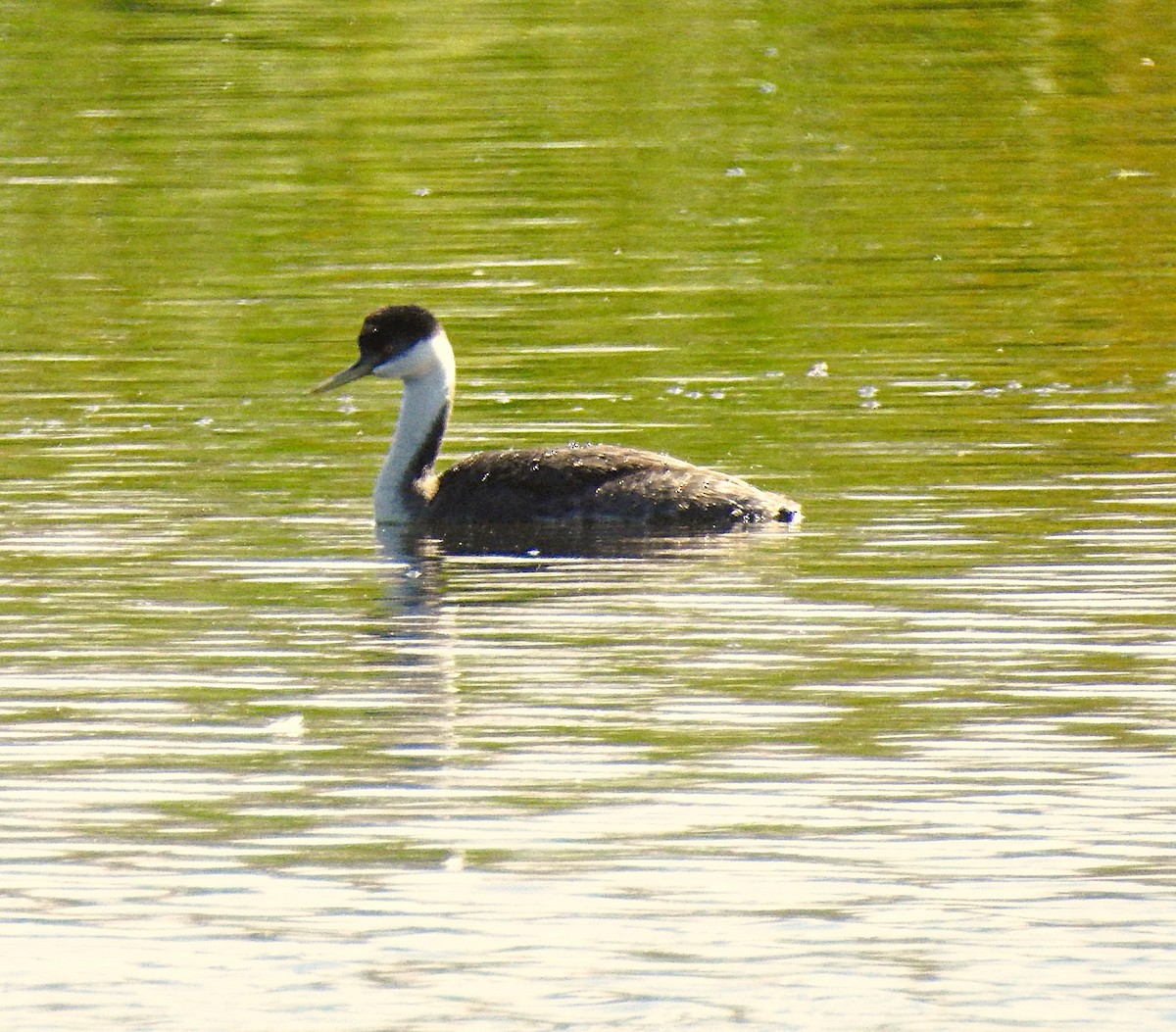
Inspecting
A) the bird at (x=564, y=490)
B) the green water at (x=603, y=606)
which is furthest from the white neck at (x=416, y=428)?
the green water at (x=603, y=606)

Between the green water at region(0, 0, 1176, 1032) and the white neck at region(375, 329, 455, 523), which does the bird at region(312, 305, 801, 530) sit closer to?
the white neck at region(375, 329, 455, 523)

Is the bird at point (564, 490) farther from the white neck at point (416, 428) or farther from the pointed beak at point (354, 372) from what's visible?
the pointed beak at point (354, 372)

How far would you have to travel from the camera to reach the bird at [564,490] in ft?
45.9

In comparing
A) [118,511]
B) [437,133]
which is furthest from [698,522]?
[437,133]

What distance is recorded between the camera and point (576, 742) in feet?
32.4

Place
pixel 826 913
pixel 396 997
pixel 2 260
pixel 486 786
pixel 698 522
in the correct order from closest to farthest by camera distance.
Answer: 1. pixel 396 997
2. pixel 826 913
3. pixel 486 786
4. pixel 698 522
5. pixel 2 260

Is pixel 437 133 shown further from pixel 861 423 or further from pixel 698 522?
pixel 698 522

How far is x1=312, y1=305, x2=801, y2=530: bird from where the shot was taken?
13992 mm

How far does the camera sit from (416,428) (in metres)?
15.4

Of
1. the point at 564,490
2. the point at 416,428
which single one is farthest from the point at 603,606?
the point at 416,428

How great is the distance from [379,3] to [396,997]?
117 feet

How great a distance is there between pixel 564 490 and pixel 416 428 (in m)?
1.33

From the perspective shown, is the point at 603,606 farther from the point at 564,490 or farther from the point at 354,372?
the point at 354,372

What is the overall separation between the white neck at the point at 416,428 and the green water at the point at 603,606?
7.6 inches
